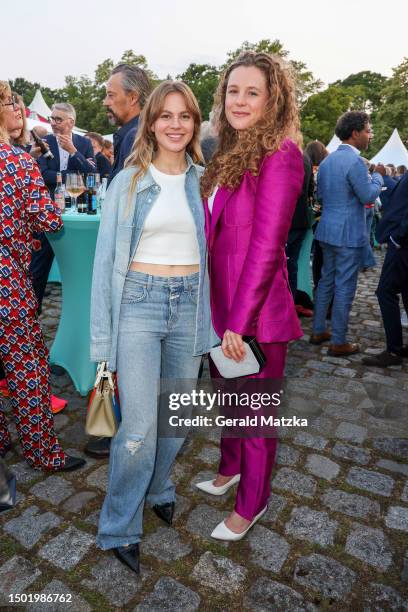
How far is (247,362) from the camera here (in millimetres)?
2143

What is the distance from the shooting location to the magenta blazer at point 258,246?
200cm

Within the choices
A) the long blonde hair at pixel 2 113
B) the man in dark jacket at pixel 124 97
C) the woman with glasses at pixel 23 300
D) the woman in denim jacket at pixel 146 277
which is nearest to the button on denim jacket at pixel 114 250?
the woman in denim jacket at pixel 146 277

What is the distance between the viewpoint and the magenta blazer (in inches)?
78.5

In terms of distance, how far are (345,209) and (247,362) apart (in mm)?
3275

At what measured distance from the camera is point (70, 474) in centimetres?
308

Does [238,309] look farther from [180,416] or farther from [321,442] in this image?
[321,442]

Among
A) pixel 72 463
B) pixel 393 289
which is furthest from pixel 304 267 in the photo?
pixel 72 463

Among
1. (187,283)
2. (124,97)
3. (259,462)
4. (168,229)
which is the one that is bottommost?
(259,462)

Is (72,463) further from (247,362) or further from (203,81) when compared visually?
(203,81)

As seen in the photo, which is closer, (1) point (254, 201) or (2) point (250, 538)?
(1) point (254, 201)

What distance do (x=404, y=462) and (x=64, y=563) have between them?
2278mm

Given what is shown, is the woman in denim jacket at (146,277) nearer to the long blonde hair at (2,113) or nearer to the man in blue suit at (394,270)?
the long blonde hair at (2,113)

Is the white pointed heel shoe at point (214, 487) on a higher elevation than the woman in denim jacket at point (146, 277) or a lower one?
lower

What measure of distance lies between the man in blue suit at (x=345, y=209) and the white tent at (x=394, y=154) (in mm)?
15171
